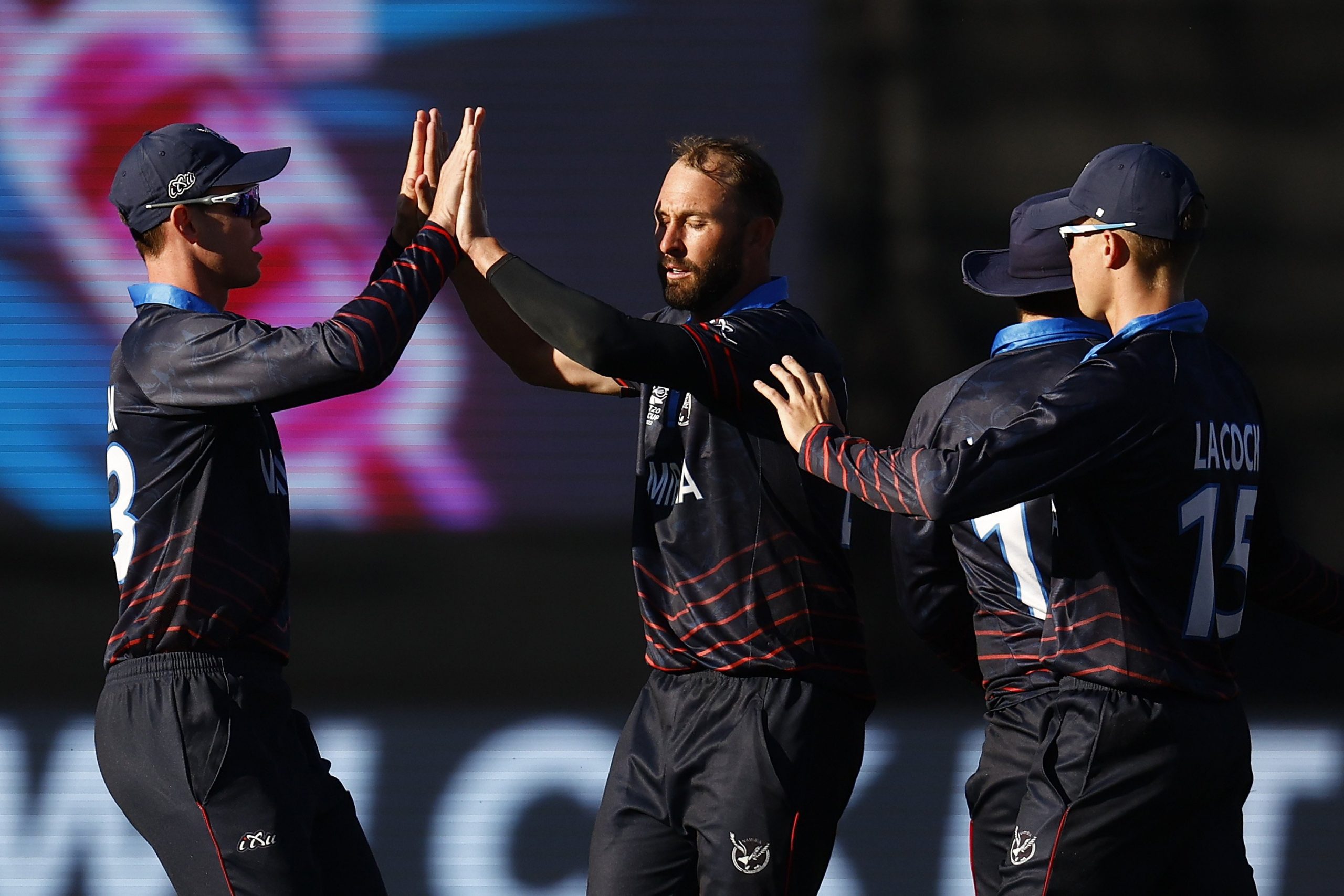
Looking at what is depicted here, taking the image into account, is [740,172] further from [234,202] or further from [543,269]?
[543,269]

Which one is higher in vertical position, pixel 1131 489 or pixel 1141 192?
pixel 1141 192

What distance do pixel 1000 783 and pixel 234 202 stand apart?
2.21 meters

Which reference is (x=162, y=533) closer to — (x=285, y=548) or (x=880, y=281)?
(x=285, y=548)

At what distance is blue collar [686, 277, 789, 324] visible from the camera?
131 inches

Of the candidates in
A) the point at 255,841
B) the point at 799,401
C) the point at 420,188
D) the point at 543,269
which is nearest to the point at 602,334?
the point at 799,401

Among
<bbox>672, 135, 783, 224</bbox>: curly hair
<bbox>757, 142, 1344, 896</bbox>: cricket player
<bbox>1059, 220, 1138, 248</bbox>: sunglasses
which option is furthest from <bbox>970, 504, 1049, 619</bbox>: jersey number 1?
<bbox>672, 135, 783, 224</bbox>: curly hair

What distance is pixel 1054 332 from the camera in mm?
3430

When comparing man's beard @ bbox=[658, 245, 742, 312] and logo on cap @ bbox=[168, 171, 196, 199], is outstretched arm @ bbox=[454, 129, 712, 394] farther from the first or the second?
logo on cap @ bbox=[168, 171, 196, 199]

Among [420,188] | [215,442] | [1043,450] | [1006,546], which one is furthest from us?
[420,188]

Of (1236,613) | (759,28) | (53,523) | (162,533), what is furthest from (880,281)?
(53,523)

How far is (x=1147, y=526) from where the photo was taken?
8.87 ft

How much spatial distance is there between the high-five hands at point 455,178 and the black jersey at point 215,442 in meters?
0.07

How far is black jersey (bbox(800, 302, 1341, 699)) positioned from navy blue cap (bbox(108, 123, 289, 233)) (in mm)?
1490

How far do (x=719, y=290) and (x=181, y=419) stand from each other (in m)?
1.27
